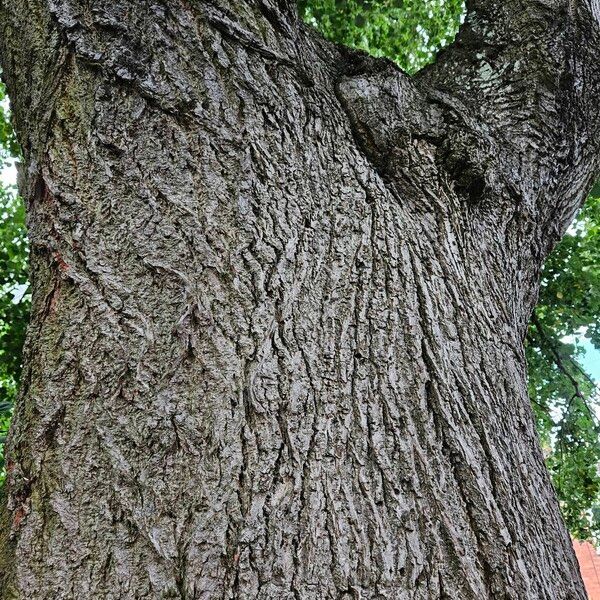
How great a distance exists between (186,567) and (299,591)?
0.22 m

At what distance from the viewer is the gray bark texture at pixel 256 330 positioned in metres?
1.16

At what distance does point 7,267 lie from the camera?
4.50m

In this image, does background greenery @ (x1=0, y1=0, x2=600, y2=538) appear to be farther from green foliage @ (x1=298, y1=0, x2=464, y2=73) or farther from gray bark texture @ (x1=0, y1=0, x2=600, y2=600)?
gray bark texture @ (x1=0, y1=0, x2=600, y2=600)

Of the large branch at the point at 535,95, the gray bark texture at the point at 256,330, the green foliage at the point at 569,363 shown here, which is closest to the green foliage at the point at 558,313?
the green foliage at the point at 569,363

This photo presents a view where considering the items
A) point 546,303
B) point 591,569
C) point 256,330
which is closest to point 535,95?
point 256,330

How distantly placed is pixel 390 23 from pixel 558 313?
3.09m

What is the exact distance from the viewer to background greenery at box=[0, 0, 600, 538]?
430 cm

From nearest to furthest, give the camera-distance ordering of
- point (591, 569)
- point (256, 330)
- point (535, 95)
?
point (256, 330), point (535, 95), point (591, 569)

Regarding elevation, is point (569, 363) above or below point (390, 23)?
below

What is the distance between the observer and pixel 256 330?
1.34 m

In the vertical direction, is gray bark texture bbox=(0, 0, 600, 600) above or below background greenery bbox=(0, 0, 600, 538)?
below

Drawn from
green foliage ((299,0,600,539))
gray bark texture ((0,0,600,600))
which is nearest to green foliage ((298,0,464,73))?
green foliage ((299,0,600,539))

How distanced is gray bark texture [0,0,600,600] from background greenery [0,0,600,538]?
112 inches

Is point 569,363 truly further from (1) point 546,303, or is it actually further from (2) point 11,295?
(2) point 11,295
